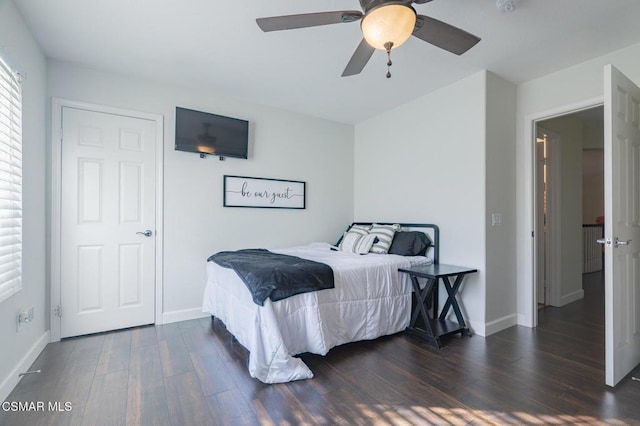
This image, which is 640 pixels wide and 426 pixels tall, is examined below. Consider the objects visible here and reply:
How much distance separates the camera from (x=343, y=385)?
6.68 feet

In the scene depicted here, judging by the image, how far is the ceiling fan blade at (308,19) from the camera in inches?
64.1

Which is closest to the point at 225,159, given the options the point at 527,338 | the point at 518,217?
the point at 518,217

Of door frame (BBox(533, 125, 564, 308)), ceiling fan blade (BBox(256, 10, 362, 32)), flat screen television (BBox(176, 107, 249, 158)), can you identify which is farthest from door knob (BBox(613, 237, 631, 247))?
flat screen television (BBox(176, 107, 249, 158))

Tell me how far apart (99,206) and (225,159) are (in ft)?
4.32

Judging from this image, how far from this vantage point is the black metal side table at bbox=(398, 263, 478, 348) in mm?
2715

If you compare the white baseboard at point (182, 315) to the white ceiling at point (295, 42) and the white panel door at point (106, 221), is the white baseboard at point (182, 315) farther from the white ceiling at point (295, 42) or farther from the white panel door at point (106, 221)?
the white ceiling at point (295, 42)

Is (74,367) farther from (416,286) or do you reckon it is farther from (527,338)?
(527,338)

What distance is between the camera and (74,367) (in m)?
2.26

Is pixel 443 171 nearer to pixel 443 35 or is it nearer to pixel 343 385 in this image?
Answer: pixel 443 35

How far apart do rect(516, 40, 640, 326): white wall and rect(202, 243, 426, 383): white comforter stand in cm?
124

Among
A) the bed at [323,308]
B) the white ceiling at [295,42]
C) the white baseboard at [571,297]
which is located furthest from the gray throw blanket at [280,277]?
the white baseboard at [571,297]

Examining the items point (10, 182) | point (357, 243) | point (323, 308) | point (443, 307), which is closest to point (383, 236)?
point (357, 243)

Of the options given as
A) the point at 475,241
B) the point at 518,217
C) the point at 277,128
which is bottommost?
the point at 475,241

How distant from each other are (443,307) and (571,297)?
7.10 ft
